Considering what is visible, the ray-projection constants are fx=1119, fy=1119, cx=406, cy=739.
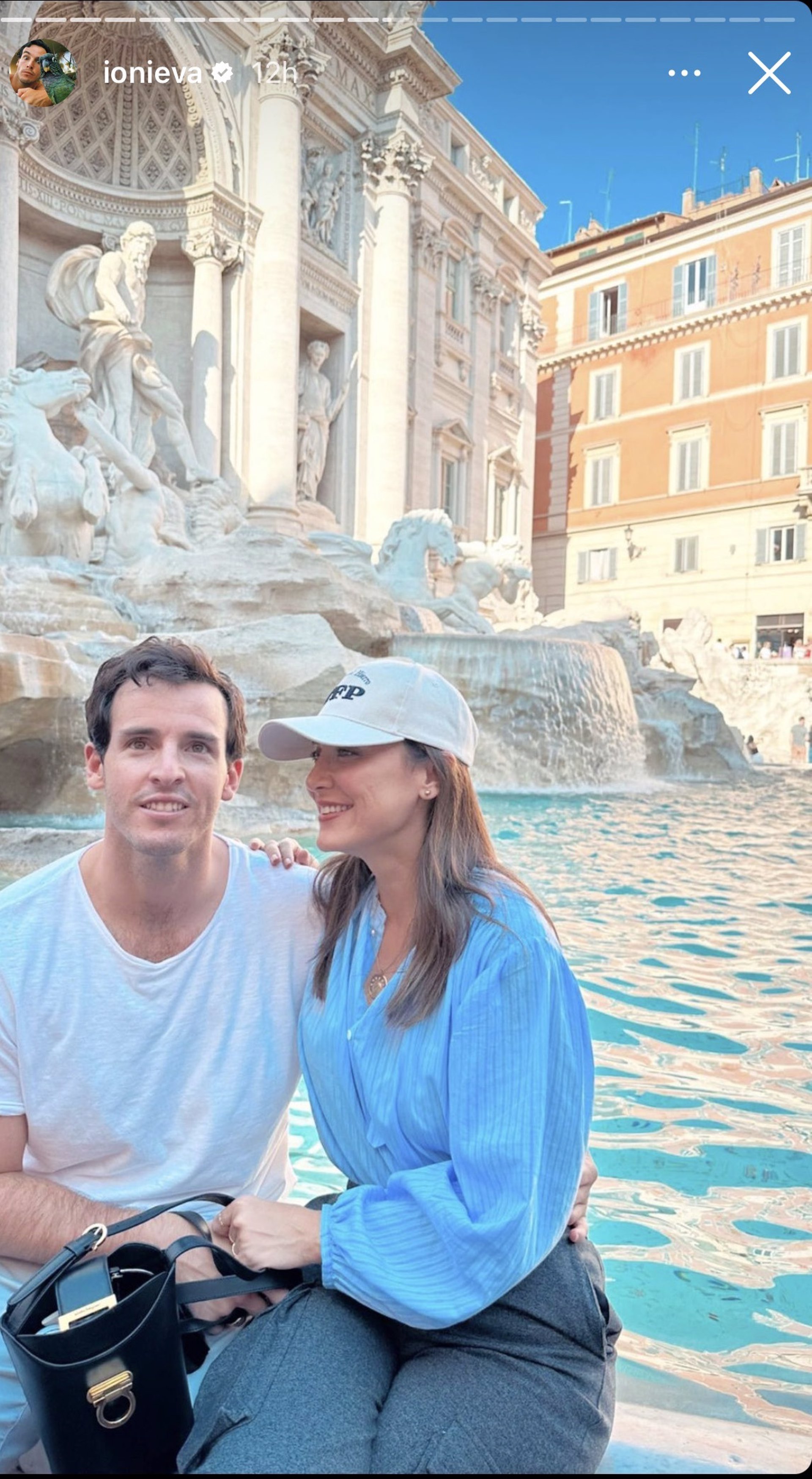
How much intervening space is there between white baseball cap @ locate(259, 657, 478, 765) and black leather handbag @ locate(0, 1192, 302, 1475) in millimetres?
581

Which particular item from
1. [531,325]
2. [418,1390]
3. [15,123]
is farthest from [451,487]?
[418,1390]

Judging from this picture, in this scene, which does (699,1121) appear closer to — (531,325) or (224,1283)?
(224,1283)

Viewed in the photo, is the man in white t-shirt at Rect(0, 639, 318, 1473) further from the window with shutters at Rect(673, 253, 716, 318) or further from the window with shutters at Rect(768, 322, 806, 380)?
the window with shutters at Rect(673, 253, 716, 318)

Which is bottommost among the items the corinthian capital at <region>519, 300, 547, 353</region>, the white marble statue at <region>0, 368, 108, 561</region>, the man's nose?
the man's nose

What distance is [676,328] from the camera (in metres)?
27.7

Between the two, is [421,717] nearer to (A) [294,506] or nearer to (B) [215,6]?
(A) [294,506]

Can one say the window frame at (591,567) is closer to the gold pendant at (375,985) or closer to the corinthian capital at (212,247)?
the corinthian capital at (212,247)

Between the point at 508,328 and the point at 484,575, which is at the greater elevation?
the point at 508,328

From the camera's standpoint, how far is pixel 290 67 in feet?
50.1

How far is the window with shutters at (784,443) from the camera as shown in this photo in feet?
84.5

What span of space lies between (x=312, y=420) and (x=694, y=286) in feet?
48.7

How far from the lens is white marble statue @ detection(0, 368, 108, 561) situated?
8.69 m

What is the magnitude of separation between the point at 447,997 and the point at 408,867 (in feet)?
0.67

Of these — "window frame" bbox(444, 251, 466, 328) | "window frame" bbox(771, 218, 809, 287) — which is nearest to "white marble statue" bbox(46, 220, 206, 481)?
"window frame" bbox(444, 251, 466, 328)
